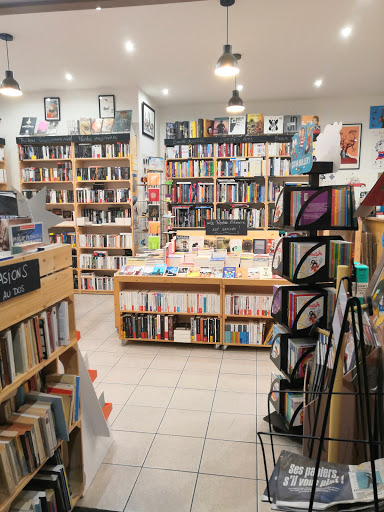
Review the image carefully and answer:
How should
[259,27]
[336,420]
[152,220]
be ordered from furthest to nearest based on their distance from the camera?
[152,220] < [259,27] < [336,420]

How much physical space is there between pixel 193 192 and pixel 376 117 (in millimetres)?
3750

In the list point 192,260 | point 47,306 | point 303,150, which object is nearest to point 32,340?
point 47,306

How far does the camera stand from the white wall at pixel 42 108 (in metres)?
6.29

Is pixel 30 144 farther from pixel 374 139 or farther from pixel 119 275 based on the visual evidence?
pixel 374 139

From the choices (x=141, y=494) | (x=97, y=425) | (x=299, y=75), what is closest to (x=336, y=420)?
(x=141, y=494)

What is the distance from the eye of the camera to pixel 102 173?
251 inches

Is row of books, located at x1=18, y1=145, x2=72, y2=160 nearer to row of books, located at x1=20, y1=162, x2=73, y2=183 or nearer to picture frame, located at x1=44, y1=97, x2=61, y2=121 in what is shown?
row of books, located at x1=20, y1=162, x2=73, y2=183

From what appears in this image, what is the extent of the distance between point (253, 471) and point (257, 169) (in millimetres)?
5485

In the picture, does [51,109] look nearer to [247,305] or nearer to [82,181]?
[82,181]

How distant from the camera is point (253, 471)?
2.26m

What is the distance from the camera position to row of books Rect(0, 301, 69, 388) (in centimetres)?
150

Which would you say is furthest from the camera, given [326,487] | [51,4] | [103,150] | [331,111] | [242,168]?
[331,111]

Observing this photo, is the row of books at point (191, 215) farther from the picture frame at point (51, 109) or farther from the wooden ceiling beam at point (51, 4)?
the wooden ceiling beam at point (51, 4)

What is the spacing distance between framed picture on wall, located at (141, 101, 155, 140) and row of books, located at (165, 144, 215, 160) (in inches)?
19.1
